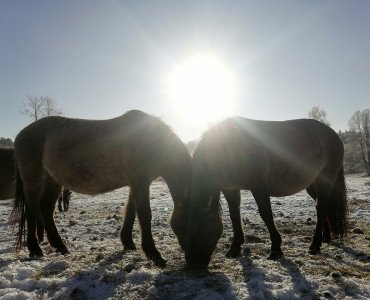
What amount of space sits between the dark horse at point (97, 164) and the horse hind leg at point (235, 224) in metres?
1.30

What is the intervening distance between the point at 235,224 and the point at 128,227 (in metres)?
2.09

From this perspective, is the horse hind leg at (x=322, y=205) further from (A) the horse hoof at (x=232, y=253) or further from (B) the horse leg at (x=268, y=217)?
(A) the horse hoof at (x=232, y=253)

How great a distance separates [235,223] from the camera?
5402mm

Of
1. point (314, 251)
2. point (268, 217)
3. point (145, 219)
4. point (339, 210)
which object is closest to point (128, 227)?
point (145, 219)

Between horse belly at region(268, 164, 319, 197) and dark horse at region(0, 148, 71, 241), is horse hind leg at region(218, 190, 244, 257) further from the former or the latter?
dark horse at region(0, 148, 71, 241)

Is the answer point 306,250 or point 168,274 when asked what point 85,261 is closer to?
point 168,274

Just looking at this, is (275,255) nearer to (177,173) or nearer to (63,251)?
(177,173)

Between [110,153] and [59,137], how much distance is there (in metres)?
1.15

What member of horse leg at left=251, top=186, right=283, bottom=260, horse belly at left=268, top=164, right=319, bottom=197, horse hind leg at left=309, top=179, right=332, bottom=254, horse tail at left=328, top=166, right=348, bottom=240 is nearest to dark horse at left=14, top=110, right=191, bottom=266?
horse leg at left=251, top=186, right=283, bottom=260

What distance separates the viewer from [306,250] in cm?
501

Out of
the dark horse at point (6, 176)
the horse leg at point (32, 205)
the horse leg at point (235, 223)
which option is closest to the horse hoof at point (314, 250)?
the horse leg at point (235, 223)

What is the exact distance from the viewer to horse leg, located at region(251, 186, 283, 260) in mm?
4475

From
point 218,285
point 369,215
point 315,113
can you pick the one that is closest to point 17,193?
point 218,285

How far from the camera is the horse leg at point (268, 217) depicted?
4.47m
